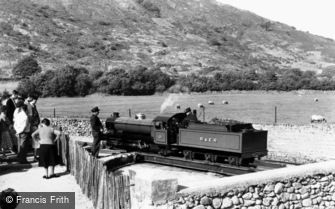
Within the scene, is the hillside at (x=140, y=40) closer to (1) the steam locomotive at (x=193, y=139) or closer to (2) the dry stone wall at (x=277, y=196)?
(1) the steam locomotive at (x=193, y=139)

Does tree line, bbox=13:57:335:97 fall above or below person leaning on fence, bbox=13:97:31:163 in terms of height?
above

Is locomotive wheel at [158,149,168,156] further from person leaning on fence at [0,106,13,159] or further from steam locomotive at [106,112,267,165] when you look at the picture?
person leaning on fence at [0,106,13,159]

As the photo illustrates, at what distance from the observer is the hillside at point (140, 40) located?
242 ft

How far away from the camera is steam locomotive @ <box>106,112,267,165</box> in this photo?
15891mm

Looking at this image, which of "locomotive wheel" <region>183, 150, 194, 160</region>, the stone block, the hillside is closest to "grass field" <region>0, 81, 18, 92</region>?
the hillside

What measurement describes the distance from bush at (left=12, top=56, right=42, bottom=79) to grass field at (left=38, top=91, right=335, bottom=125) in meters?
10.6

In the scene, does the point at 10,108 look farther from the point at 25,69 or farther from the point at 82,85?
the point at 25,69

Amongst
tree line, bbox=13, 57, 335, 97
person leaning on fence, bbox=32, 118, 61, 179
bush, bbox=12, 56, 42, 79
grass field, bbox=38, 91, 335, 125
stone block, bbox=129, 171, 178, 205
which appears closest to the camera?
stone block, bbox=129, 171, 178, 205

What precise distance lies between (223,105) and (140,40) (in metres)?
50.8

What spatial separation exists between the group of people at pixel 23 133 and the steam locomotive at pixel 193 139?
4298 mm

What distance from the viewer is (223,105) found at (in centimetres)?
4422

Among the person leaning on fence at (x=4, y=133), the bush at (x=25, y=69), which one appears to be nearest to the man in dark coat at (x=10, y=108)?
the person leaning on fence at (x=4, y=133)

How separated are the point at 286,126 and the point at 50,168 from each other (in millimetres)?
14695

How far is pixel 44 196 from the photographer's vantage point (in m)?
11.3
